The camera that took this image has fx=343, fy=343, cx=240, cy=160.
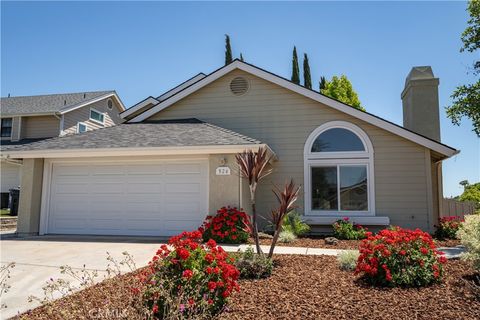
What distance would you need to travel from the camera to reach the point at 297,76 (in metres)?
30.0

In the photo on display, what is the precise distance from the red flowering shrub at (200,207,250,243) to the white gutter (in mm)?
1757

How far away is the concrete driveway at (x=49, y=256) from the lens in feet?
16.1

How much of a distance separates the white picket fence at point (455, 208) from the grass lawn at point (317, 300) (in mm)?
10259

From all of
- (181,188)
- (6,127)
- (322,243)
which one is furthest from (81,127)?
(322,243)

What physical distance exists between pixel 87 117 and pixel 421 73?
20084 millimetres

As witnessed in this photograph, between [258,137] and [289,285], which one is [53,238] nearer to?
[258,137]

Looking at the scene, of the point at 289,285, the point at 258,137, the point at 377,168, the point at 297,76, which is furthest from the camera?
the point at 297,76

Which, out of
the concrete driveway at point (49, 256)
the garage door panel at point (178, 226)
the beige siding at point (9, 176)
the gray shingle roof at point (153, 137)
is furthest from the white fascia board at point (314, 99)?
the beige siding at point (9, 176)

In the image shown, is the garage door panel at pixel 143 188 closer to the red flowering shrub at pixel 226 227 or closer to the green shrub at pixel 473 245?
the red flowering shrub at pixel 226 227

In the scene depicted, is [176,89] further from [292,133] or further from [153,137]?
[292,133]

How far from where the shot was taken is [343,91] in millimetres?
24062

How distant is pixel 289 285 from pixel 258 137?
24.5 ft

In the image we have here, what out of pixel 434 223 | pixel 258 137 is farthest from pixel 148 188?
pixel 434 223

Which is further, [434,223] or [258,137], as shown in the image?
[258,137]
